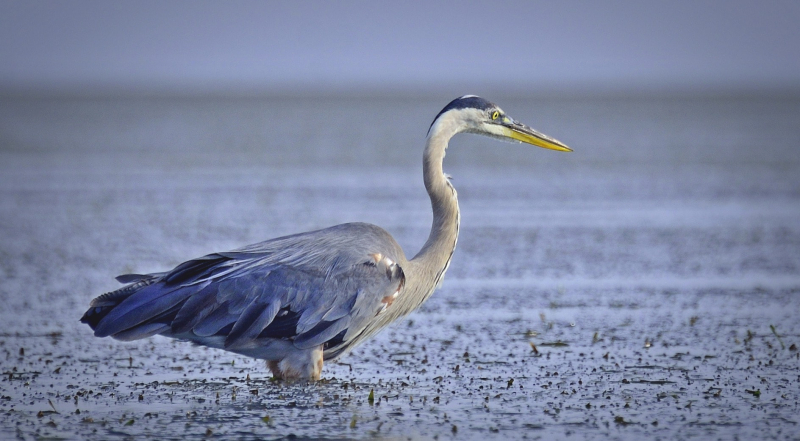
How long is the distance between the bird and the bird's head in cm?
99

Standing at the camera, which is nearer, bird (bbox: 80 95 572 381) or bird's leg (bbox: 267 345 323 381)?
bird (bbox: 80 95 572 381)

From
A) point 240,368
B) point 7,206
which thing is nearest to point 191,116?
point 7,206

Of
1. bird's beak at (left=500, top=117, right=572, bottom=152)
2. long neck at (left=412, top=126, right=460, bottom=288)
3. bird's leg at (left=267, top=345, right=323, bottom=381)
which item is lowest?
bird's leg at (left=267, top=345, right=323, bottom=381)

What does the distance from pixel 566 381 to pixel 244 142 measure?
22.8 metres

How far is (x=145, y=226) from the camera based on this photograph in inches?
517

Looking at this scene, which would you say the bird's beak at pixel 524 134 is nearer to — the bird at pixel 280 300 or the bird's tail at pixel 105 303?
the bird at pixel 280 300

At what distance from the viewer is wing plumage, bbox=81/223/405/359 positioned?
6.54 metres

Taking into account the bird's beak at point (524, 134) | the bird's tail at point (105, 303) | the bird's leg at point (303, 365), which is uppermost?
the bird's beak at point (524, 134)

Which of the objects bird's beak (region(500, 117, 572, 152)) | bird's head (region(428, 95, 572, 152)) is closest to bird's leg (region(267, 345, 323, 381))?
bird's head (region(428, 95, 572, 152))

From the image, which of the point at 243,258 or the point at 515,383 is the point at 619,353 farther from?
the point at 243,258

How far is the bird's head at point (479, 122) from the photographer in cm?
760

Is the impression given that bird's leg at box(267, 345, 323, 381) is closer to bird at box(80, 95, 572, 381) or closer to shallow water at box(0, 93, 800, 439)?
bird at box(80, 95, 572, 381)

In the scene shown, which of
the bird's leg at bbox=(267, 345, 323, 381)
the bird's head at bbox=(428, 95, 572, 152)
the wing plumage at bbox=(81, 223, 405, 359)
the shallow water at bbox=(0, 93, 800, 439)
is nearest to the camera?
the shallow water at bbox=(0, 93, 800, 439)

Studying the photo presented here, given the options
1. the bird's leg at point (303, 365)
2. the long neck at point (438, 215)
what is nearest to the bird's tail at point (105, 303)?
the bird's leg at point (303, 365)
